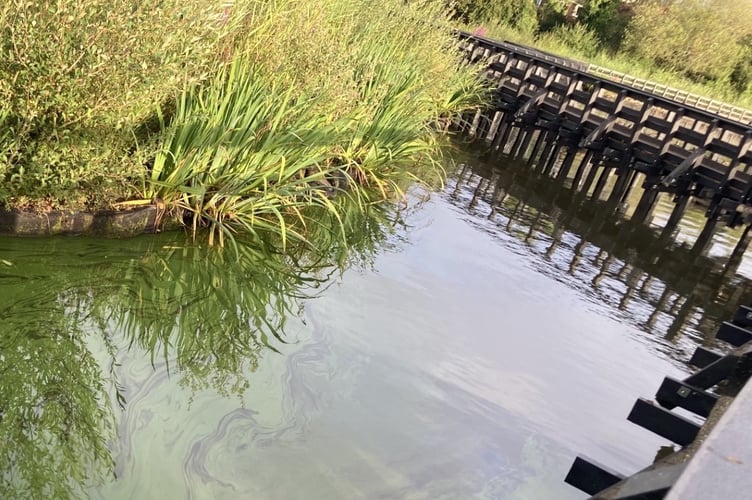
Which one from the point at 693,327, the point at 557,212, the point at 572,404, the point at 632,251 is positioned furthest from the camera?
the point at 557,212

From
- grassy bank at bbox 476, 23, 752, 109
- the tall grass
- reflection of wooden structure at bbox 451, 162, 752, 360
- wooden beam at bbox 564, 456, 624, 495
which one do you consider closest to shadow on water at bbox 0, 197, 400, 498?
the tall grass

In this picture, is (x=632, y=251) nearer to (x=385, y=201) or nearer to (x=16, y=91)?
(x=385, y=201)

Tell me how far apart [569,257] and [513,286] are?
2025 millimetres

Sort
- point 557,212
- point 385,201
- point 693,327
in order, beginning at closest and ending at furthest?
point 693,327
point 385,201
point 557,212

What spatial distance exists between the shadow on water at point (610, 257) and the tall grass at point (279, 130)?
76.4 inches

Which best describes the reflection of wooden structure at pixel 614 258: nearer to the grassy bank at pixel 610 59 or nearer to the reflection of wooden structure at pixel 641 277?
the reflection of wooden structure at pixel 641 277

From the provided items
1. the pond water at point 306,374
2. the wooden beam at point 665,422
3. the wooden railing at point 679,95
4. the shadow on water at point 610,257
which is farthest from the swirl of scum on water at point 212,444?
the wooden railing at point 679,95

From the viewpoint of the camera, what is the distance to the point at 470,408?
435 cm

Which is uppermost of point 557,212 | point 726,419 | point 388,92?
point 726,419

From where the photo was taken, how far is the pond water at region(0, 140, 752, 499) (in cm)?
323

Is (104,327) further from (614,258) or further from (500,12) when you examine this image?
(500,12)

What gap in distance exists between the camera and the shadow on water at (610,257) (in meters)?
7.34

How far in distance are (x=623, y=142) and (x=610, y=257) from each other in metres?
5.10

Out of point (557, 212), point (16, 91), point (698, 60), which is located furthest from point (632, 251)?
point (698, 60)
